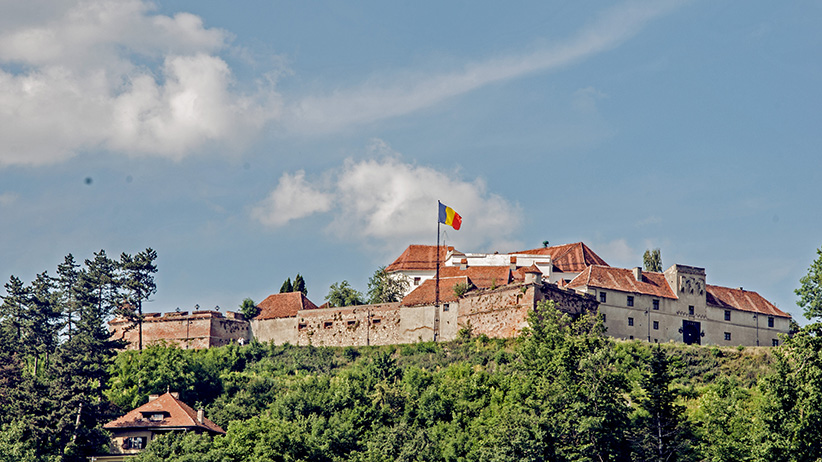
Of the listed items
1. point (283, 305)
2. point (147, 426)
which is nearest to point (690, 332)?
point (283, 305)

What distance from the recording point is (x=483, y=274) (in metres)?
102

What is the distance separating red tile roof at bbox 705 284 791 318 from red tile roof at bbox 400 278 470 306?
22.1 meters

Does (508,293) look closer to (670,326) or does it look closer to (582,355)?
(670,326)

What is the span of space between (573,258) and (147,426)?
42.6 metres

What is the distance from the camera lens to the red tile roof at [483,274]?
9956 centimetres

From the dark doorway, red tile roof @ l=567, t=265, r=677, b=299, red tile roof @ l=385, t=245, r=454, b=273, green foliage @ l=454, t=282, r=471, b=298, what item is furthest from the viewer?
red tile roof @ l=385, t=245, r=454, b=273

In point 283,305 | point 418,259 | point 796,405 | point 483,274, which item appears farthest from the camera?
point 418,259

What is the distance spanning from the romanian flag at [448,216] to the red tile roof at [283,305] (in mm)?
15106

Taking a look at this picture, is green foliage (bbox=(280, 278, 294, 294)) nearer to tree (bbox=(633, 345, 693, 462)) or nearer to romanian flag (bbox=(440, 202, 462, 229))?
romanian flag (bbox=(440, 202, 462, 229))

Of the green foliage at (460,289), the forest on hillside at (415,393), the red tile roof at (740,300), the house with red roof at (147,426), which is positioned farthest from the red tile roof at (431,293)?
the house with red roof at (147,426)

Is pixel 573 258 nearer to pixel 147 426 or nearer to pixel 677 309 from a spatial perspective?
pixel 677 309

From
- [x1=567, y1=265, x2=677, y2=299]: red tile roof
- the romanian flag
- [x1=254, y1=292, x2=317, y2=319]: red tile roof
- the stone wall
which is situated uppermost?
the romanian flag

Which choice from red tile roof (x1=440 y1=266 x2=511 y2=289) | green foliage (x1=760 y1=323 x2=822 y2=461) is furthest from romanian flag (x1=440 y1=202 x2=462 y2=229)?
green foliage (x1=760 y1=323 x2=822 y2=461)

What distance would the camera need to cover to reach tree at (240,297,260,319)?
352ft
